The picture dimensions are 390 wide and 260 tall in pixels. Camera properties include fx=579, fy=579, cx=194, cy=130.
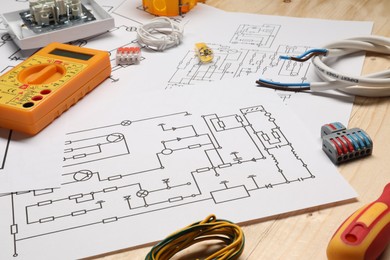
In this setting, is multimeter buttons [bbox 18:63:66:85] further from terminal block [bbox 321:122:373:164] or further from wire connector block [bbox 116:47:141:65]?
terminal block [bbox 321:122:373:164]

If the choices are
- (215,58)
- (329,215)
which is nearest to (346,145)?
(329,215)

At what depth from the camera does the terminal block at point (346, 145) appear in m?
0.64

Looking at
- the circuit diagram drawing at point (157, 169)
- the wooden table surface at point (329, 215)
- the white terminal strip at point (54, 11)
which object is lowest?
the wooden table surface at point (329, 215)

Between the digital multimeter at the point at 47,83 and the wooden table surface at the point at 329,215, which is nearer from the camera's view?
the wooden table surface at the point at 329,215

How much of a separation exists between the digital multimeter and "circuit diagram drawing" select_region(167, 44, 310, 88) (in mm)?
114

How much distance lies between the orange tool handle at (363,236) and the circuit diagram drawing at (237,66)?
0.34 m

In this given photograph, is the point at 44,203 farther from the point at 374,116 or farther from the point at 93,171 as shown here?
the point at 374,116

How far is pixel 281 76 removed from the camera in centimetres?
83

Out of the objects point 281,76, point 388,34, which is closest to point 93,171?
point 281,76

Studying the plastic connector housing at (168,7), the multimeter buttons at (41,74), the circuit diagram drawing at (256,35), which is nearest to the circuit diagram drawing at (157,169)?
the multimeter buttons at (41,74)

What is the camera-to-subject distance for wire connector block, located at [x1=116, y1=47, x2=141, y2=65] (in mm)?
872

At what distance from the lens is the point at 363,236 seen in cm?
49

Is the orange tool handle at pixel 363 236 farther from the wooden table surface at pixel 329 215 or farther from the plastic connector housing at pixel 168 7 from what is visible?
the plastic connector housing at pixel 168 7

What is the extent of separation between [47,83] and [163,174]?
227 mm
